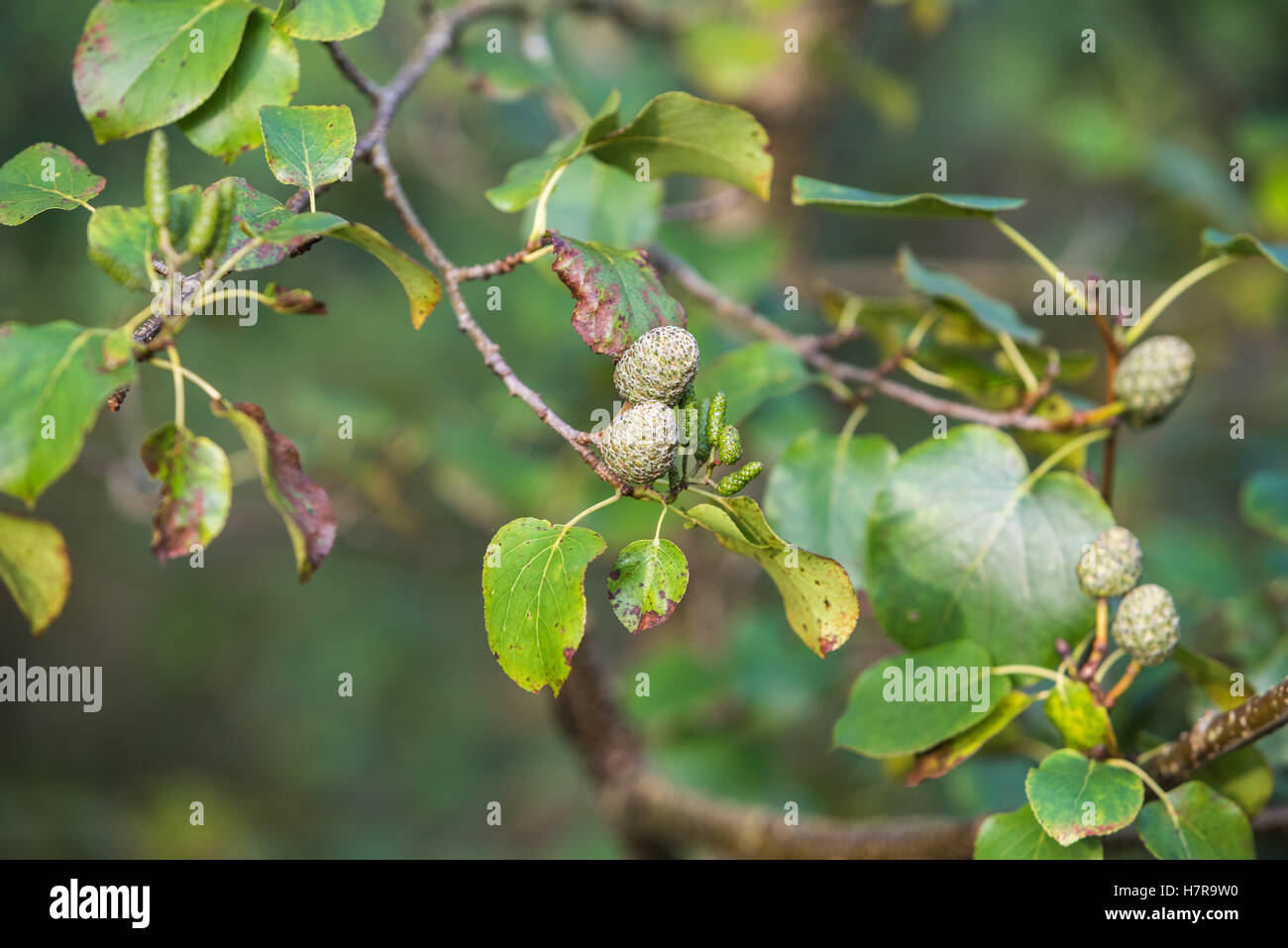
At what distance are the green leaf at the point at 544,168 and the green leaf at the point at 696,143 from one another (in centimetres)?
2

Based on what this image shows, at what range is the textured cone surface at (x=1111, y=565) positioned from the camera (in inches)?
33.8

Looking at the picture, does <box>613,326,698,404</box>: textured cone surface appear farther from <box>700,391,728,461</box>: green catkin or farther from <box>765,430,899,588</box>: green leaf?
<box>765,430,899,588</box>: green leaf

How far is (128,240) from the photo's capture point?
0.64 meters

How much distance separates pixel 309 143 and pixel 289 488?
0.91 feet

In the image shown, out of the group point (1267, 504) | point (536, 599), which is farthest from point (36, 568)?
point (1267, 504)

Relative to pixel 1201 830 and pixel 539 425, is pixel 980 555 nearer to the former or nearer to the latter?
pixel 1201 830

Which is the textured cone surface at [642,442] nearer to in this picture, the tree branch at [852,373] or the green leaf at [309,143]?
the green leaf at [309,143]

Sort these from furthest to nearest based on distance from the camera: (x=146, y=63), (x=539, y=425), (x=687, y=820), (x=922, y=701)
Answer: (x=539, y=425) → (x=687, y=820) → (x=922, y=701) → (x=146, y=63)

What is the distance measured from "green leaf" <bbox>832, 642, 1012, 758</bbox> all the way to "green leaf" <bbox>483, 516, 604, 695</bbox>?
352 millimetres

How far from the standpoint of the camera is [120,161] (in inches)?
111

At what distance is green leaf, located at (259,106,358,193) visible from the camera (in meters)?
0.71

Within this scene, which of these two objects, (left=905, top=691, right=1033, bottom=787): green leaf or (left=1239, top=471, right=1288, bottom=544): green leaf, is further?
(left=1239, top=471, right=1288, bottom=544): green leaf

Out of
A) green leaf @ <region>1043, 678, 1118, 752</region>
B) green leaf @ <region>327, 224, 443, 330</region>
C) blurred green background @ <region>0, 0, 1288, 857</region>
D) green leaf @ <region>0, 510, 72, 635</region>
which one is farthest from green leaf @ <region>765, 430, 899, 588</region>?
green leaf @ <region>0, 510, 72, 635</region>

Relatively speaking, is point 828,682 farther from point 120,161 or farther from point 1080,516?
point 120,161
